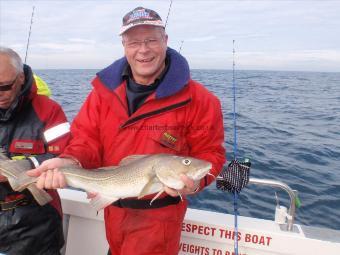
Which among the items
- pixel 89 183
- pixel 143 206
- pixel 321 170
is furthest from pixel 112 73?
pixel 321 170

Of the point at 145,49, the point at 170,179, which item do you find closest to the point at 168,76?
the point at 145,49

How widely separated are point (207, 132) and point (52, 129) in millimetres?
1526

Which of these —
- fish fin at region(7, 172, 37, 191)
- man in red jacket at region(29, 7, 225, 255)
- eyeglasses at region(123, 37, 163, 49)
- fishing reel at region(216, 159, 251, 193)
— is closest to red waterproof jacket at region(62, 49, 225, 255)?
man in red jacket at region(29, 7, 225, 255)

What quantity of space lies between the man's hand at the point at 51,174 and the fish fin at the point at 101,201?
1.05 feet

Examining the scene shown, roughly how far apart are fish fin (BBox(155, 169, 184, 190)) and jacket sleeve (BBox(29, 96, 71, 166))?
1.08 meters

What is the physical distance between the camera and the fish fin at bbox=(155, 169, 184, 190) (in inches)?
124

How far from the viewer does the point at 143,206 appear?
335 cm

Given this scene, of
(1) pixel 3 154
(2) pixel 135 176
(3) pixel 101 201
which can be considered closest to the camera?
(2) pixel 135 176

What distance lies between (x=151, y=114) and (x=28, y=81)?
1.32 metres

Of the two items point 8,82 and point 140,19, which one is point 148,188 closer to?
point 140,19

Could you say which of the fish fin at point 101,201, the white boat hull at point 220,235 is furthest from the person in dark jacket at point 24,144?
the white boat hull at point 220,235

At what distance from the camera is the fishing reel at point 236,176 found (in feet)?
12.7

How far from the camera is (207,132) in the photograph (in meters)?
3.31

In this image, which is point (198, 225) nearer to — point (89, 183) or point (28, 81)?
point (89, 183)
